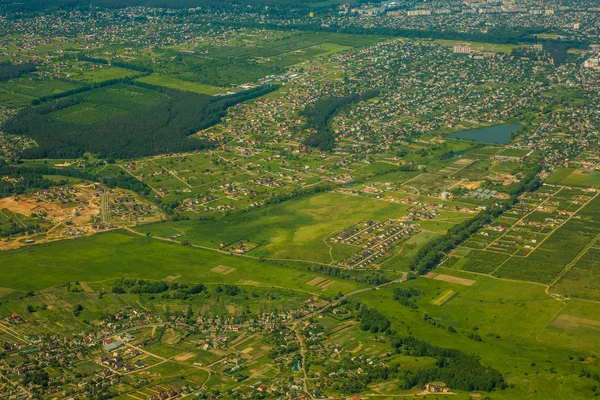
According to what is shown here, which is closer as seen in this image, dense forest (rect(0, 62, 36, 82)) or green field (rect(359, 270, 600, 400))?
green field (rect(359, 270, 600, 400))

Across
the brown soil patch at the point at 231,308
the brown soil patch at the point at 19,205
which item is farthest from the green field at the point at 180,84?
the brown soil patch at the point at 231,308

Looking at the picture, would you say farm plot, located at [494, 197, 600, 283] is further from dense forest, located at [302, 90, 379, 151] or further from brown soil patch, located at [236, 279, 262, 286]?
dense forest, located at [302, 90, 379, 151]

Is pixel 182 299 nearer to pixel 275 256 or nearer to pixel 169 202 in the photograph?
pixel 275 256

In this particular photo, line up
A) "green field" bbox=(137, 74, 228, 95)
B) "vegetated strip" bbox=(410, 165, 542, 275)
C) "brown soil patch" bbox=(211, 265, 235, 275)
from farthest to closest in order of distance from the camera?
"green field" bbox=(137, 74, 228, 95) → "vegetated strip" bbox=(410, 165, 542, 275) → "brown soil patch" bbox=(211, 265, 235, 275)

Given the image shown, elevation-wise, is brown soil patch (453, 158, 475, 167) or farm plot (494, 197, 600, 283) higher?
brown soil patch (453, 158, 475, 167)

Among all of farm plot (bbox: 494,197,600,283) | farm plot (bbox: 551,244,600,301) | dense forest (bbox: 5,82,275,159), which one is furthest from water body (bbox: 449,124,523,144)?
farm plot (bbox: 551,244,600,301)

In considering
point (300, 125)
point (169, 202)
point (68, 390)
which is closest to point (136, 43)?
point (300, 125)

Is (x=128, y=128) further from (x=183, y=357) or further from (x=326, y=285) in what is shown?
(x=183, y=357)
